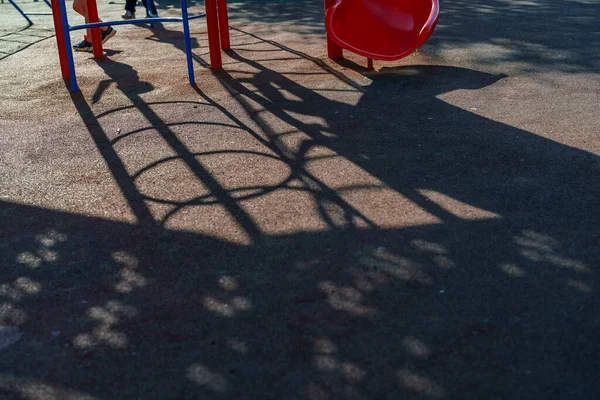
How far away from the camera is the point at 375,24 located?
7680mm

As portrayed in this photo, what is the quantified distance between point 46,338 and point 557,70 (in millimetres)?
5533

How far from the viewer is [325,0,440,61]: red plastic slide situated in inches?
280

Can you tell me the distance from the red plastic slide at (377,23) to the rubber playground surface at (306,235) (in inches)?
9.6

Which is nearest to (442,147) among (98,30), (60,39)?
(60,39)

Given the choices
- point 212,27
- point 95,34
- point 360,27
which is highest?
point 212,27

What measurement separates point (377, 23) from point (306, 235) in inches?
174

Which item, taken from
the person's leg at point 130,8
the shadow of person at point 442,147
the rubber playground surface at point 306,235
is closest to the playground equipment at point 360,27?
the rubber playground surface at point 306,235

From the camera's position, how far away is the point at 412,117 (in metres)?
5.75

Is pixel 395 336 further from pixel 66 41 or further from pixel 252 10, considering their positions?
pixel 252 10

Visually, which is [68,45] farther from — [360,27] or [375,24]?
[375,24]

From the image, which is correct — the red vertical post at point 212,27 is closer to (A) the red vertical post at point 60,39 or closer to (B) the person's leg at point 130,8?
(A) the red vertical post at point 60,39


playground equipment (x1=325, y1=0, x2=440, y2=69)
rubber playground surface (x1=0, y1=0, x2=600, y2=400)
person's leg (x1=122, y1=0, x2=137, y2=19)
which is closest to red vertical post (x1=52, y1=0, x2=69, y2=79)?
rubber playground surface (x1=0, y1=0, x2=600, y2=400)

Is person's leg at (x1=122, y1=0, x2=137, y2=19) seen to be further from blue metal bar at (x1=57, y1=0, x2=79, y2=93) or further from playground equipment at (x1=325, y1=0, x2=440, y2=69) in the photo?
playground equipment at (x1=325, y1=0, x2=440, y2=69)

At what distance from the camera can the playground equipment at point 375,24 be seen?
715cm
